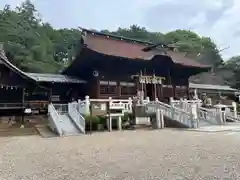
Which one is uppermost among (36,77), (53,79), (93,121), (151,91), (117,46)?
(117,46)

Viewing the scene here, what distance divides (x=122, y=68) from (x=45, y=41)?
18.5 metres

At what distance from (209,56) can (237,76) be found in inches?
678

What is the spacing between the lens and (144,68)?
68.6 ft

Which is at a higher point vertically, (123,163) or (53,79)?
(53,79)

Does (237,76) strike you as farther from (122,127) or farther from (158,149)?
(158,149)

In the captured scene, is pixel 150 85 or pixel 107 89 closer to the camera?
pixel 107 89

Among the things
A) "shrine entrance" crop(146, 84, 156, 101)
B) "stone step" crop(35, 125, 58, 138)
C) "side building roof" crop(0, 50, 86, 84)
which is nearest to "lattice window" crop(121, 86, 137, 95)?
"shrine entrance" crop(146, 84, 156, 101)

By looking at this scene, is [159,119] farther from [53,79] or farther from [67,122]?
[53,79]

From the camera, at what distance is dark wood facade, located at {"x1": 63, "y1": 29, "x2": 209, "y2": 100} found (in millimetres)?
18897

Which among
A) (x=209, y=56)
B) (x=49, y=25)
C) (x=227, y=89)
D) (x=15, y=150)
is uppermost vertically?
(x=49, y=25)

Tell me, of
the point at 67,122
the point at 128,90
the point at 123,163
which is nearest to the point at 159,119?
the point at 67,122

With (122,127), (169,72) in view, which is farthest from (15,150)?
(169,72)

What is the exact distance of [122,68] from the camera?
788 inches

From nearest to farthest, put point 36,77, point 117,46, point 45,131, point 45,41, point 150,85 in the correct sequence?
1. point 45,131
2. point 36,77
3. point 117,46
4. point 150,85
5. point 45,41
